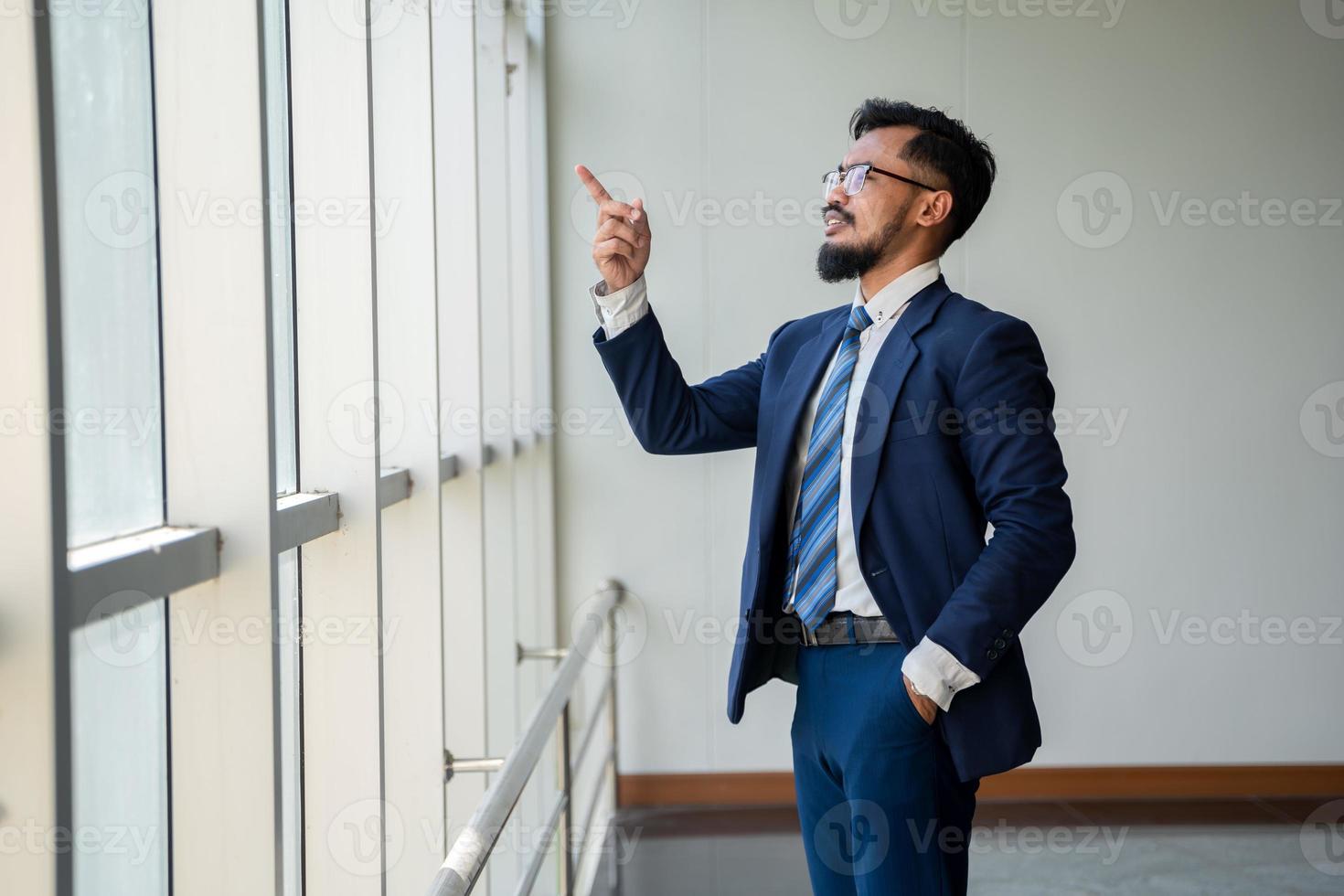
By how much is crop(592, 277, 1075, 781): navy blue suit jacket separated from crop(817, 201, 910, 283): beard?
102 mm

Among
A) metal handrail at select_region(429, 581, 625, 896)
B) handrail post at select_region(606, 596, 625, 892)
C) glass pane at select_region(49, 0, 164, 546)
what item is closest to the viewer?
glass pane at select_region(49, 0, 164, 546)

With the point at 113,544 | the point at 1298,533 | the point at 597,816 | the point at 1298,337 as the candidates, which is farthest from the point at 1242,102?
the point at 113,544

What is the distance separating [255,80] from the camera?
118 centimetres

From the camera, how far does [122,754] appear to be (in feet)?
3.67

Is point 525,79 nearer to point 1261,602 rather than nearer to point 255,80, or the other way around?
point 255,80

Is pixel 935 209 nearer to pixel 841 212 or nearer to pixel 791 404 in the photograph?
pixel 841 212

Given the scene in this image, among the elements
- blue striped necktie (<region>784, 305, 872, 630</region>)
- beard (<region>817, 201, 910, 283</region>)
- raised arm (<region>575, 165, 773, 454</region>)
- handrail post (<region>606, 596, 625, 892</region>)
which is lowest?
handrail post (<region>606, 596, 625, 892</region>)

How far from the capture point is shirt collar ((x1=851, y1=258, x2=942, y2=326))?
1.88 metres

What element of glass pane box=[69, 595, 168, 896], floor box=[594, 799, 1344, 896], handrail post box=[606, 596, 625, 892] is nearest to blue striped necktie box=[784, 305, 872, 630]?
glass pane box=[69, 595, 168, 896]

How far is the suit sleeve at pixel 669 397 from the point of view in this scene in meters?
1.90

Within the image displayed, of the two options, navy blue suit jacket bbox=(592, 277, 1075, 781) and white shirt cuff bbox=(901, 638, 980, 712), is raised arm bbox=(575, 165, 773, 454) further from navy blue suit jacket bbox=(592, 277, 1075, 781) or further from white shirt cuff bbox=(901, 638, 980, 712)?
white shirt cuff bbox=(901, 638, 980, 712)

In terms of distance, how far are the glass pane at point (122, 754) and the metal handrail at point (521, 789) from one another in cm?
36

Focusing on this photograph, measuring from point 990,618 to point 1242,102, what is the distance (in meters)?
3.31

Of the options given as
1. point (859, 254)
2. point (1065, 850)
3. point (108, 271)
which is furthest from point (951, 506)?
point (1065, 850)
